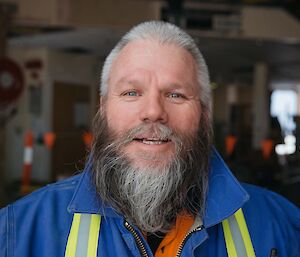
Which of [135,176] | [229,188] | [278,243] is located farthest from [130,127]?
[278,243]

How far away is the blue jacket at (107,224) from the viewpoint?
1467 millimetres

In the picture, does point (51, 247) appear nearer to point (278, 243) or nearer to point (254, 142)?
point (278, 243)

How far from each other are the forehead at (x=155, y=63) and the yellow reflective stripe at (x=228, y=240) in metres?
0.46

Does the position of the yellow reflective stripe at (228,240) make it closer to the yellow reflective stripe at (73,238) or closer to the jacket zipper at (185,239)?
the jacket zipper at (185,239)

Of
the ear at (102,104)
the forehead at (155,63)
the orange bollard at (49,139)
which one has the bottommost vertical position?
→ the orange bollard at (49,139)

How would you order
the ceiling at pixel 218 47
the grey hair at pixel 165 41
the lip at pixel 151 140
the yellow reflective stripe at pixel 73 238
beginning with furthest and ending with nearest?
the ceiling at pixel 218 47, the grey hair at pixel 165 41, the lip at pixel 151 140, the yellow reflective stripe at pixel 73 238

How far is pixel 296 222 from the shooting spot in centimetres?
171

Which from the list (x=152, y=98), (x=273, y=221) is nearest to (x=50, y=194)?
(x=152, y=98)

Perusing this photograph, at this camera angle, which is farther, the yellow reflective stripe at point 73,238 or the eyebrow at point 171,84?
the eyebrow at point 171,84

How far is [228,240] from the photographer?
154 cm

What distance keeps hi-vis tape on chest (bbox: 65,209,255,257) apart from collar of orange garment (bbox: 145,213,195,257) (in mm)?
115

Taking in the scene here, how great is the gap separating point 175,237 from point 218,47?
8438mm

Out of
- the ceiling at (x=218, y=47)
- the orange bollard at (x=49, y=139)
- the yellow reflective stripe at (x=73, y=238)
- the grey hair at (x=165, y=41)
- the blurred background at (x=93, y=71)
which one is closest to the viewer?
the yellow reflective stripe at (x=73, y=238)

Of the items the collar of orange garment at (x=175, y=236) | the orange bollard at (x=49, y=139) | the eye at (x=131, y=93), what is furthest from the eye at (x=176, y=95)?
the orange bollard at (x=49, y=139)
